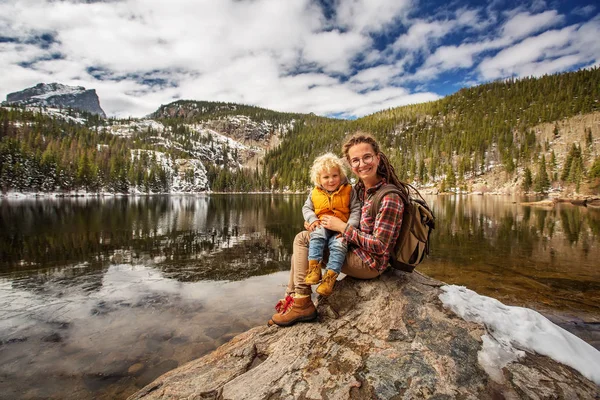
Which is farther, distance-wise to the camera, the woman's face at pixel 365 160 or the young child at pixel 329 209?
the woman's face at pixel 365 160

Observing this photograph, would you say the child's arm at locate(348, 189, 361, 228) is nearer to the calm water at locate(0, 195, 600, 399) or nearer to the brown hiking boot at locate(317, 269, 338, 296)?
the brown hiking boot at locate(317, 269, 338, 296)

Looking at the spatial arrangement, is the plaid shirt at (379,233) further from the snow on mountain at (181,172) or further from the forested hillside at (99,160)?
the snow on mountain at (181,172)

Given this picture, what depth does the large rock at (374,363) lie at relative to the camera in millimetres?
2283

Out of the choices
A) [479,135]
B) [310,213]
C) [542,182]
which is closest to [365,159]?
[310,213]

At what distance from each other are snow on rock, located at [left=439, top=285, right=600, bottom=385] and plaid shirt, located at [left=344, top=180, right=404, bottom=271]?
1.07 meters

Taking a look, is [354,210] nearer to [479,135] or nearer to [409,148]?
[479,135]

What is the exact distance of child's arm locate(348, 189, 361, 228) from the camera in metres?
3.94

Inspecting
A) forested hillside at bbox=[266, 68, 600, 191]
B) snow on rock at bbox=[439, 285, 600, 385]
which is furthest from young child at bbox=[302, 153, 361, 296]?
forested hillside at bbox=[266, 68, 600, 191]

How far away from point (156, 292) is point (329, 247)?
22.1 ft

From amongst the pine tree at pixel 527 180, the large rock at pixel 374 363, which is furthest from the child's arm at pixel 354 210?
the pine tree at pixel 527 180

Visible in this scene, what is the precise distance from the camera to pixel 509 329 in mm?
3096

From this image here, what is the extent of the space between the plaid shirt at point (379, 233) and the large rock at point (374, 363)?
519 millimetres

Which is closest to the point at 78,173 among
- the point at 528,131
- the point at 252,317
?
the point at 252,317

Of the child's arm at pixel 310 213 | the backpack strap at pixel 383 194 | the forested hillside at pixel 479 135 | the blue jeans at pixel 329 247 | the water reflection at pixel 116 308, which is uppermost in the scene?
the forested hillside at pixel 479 135
